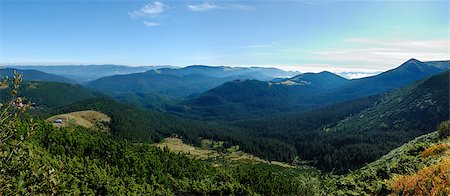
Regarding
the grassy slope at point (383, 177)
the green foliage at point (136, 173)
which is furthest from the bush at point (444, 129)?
the green foliage at point (136, 173)

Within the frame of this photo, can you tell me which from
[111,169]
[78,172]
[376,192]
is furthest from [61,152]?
[376,192]

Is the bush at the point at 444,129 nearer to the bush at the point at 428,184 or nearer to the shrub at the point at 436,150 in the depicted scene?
the shrub at the point at 436,150

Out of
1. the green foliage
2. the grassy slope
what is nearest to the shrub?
the grassy slope

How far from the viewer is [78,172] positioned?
207 feet

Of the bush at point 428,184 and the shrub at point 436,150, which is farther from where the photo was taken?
the shrub at point 436,150

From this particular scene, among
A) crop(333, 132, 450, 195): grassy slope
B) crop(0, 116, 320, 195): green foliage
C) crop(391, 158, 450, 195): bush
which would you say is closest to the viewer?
crop(391, 158, 450, 195): bush

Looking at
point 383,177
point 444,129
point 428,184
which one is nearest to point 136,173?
point 383,177

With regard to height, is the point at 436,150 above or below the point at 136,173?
above

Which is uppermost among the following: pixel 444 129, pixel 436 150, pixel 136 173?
pixel 436 150

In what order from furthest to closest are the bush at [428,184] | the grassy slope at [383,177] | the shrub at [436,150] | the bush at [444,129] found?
the bush at [444,129], the shrub at [436,150], the grassy slope at [383,177], the bush at [428,184]

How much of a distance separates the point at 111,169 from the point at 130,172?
17.8ft

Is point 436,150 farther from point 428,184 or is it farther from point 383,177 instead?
point 428,184

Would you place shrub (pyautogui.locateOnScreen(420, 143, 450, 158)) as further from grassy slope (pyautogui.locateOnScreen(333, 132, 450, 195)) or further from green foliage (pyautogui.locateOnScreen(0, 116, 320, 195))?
green foliage (pyautogui.locateOnScreen(0, 116, 320, 195))

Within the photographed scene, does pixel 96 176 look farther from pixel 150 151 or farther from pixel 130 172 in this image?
pixel 150 151
